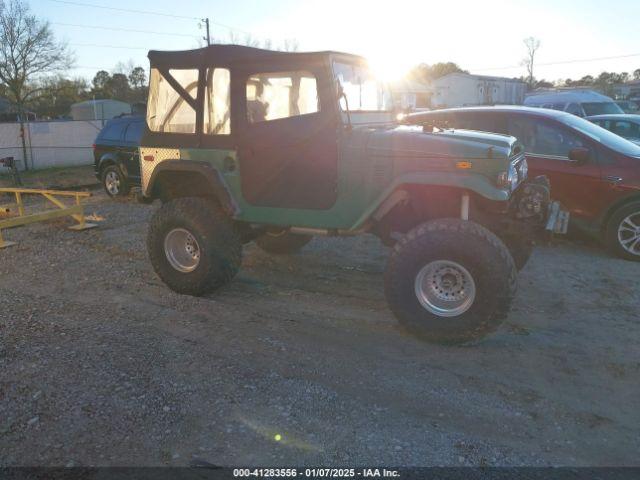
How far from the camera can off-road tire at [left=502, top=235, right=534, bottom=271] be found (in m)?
4.89

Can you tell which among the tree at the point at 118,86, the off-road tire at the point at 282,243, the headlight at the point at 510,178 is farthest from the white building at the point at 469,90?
the headlight at the point at 510,178

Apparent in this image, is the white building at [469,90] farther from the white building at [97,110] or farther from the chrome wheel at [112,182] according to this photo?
the chrome wheel at [112,182]

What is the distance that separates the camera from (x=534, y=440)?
9.87 ft

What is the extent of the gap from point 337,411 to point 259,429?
51cm

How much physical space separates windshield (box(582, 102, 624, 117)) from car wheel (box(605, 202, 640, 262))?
13.9 metres

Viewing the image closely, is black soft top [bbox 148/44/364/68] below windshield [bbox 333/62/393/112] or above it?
above

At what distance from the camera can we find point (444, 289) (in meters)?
4.26

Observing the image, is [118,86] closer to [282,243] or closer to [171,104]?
[282,243]

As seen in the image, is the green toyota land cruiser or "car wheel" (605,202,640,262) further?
"car wheel" (605,202,640,262)

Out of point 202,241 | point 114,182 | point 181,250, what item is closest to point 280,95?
point 202,241

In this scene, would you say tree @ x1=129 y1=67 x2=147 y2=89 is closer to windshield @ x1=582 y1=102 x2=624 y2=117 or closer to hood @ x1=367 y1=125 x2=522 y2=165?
windshield @ x1=582 y1=102 x2=624 y2=117

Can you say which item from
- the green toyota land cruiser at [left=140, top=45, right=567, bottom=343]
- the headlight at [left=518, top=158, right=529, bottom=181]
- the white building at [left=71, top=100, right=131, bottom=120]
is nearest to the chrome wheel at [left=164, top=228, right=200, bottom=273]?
the green toyota land cruiser at [left=140, top=45, right=567, bottom=343]

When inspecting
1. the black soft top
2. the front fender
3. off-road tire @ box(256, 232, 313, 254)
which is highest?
the black soft top

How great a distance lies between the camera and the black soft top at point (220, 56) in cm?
464
